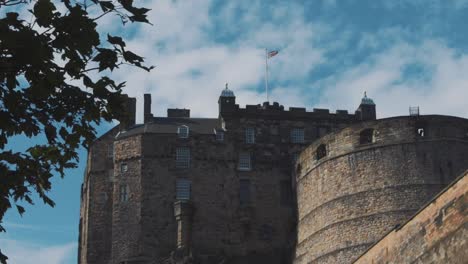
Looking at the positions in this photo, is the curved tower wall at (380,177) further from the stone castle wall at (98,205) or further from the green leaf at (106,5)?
the green leaf at (106,5)

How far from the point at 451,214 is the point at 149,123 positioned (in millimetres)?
31722

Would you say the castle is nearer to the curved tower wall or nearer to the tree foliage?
the curved tower wall

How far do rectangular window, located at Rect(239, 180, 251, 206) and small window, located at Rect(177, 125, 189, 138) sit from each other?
13.6 ft

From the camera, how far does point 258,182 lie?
48406mm

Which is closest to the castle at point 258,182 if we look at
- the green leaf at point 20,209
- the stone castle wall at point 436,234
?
the stone castle wall at point 436,234

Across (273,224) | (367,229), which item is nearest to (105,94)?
(367,229)

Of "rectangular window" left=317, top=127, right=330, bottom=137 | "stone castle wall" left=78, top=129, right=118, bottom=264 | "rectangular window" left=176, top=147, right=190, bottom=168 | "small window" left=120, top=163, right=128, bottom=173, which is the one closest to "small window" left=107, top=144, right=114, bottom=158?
"stone castle wall" left=78, top=129, right=118, bottom=264

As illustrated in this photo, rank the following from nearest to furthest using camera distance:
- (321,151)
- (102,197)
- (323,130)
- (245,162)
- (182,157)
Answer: (321,151), (182,157), (102,197), (245,162), (323,130)

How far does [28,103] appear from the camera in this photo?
27.6 feet

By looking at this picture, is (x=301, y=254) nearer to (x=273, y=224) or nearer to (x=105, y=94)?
(x=273, y=224)

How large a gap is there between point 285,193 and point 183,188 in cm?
580

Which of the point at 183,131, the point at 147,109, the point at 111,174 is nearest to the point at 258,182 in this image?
the point at 183,131

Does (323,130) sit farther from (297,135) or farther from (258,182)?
(258,182)

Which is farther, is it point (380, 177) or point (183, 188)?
point (183, 188)
